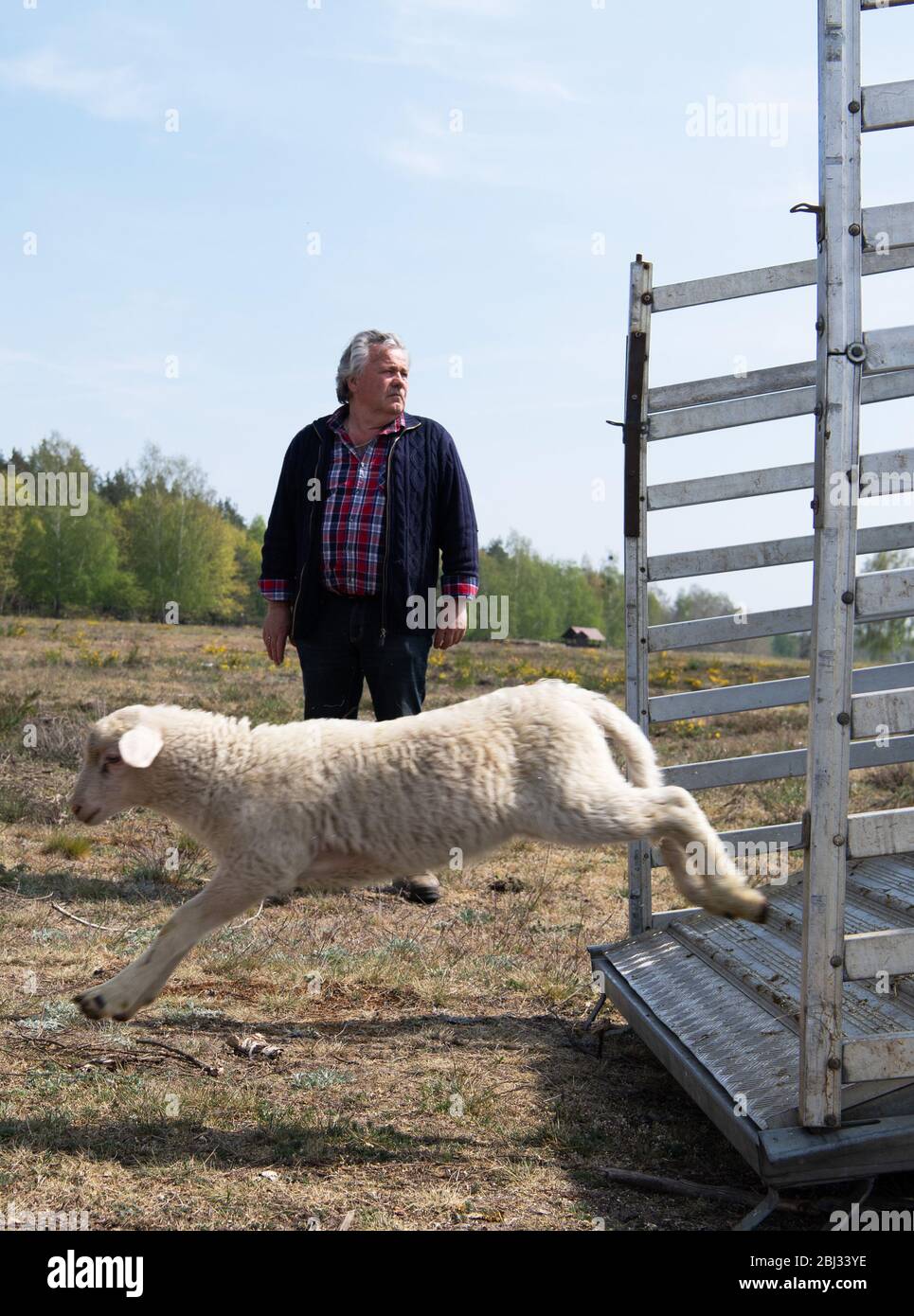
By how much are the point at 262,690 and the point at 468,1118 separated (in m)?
12.4

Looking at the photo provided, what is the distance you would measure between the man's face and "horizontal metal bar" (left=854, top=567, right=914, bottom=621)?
2.87 m

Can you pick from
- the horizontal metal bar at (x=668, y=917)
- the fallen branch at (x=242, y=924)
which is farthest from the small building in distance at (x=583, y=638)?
the horizontal metal bar at (x=668, y=917)

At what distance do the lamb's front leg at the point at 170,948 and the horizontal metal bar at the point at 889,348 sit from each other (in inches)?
94.3

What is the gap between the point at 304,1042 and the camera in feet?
14.5

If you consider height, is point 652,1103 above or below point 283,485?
below

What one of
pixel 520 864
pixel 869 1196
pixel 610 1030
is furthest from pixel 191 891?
pixel 869 1196

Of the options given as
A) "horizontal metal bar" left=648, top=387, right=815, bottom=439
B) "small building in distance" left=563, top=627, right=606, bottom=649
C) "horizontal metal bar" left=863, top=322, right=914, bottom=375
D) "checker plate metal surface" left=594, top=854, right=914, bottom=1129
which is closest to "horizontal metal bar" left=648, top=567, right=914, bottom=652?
"horizontal metal bar" left=648, top=387, right=815, bottom=439

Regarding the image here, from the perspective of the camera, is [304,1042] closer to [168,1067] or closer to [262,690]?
[168,1067]

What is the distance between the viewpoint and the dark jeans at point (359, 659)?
Result: 5379 mm

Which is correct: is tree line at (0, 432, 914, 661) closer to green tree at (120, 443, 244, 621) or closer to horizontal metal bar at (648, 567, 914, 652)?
green tree at (120, 443, 244, 621)

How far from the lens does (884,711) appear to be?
3.04 meters

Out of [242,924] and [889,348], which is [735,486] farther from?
[242,924]

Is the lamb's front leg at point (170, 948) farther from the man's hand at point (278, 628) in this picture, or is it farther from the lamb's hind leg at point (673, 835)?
the man's hand at point (278, 628)

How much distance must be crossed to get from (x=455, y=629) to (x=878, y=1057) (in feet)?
9.48
